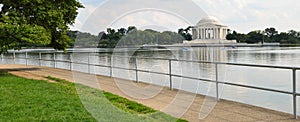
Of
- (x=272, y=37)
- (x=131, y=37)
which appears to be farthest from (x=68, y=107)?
(x=272, y=37)

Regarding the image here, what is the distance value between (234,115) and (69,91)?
5127mm

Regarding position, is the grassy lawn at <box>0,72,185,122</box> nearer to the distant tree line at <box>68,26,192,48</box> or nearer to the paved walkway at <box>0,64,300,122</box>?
the paved walkway at <box>0,64,300,122</box>

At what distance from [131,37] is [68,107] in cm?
197

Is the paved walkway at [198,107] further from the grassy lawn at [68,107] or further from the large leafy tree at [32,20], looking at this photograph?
the large leafy tree at [32,20]

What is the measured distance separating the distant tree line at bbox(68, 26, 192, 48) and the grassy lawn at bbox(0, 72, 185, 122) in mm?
1344

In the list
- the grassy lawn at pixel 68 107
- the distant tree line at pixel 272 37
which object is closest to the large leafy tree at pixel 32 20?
the grassy lawn at pixel 68 107

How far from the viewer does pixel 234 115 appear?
7.36 meters

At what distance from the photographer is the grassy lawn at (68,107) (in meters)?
7.02

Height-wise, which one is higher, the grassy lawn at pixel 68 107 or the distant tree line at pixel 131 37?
the distant tree line at pixel 131 37

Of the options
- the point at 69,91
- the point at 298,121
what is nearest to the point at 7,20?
the point at 69,91

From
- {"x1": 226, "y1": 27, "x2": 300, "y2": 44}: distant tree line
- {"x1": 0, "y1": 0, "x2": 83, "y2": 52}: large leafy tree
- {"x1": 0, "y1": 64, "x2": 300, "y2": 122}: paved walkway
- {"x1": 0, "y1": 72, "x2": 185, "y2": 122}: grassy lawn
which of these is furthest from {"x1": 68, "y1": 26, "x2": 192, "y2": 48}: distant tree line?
{"x1": 226, "y1": 27, "x2": 300, "y2": 44}: distant tree line

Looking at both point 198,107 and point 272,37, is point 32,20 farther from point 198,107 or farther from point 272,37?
point 272,37

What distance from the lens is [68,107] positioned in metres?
7.89

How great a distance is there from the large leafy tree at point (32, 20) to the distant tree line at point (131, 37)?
7486mm
